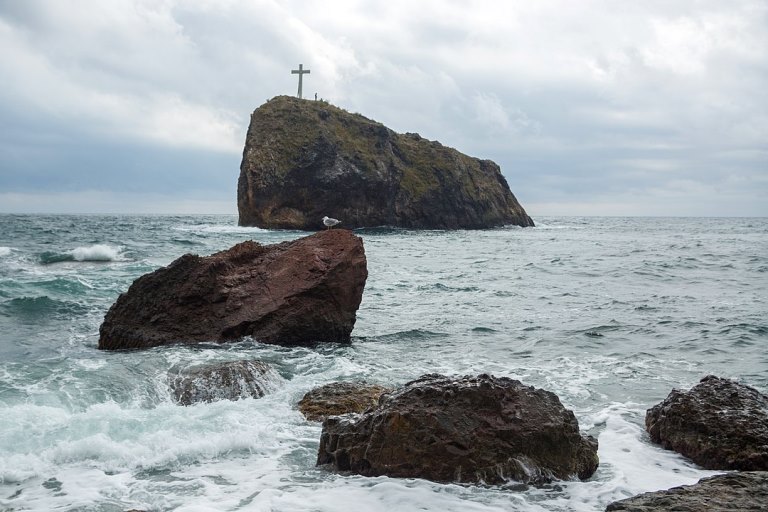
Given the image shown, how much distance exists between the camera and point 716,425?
6453 mm

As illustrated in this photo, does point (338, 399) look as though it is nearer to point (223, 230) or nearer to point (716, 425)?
point (716, 425)

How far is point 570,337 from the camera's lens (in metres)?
12.4

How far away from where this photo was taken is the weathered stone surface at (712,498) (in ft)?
13.4

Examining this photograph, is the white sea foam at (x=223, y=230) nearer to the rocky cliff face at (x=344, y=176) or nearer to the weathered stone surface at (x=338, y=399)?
the rocky cliff face at (x=344, y=176)

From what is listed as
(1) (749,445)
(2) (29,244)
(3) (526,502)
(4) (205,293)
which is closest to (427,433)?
(3) (526,502)

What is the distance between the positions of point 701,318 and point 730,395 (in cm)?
791

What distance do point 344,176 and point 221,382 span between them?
4732cm

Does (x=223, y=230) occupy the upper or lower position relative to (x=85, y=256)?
upper

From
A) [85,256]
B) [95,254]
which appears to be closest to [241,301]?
[85,256]

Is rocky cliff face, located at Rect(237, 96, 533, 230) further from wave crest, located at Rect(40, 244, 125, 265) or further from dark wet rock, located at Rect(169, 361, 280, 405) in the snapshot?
dark wet rock, located at Rect(169, 361, 280, 405)

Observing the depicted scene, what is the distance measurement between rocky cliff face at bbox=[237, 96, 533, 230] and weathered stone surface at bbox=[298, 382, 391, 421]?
4491 centimetres

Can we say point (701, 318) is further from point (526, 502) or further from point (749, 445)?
point (526, 502)

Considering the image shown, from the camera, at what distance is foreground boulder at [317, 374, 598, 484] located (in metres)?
5.66

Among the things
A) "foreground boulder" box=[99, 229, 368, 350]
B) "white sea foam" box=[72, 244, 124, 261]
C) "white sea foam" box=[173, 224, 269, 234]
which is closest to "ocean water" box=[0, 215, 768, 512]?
"foreground boulder" box=[99, 229, 368, 350]
